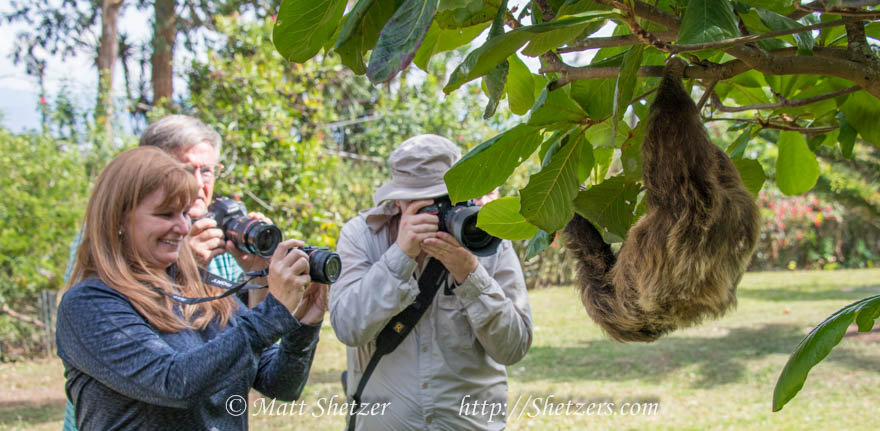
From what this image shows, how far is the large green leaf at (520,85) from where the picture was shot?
4.12ft

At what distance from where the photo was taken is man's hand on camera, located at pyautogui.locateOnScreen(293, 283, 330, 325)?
246cm

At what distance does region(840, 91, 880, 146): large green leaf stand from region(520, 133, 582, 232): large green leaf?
0.65 metres

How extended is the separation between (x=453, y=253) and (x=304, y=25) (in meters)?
1.74

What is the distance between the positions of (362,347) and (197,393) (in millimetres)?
900

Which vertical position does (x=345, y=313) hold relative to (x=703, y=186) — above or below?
below

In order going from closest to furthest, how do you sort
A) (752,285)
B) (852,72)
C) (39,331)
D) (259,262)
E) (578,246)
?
(852,72) < (578,246) < (259,262) < (39,331) < (752,285)

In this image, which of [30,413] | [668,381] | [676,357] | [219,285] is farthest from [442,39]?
[676,357]

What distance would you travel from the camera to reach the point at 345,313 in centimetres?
264

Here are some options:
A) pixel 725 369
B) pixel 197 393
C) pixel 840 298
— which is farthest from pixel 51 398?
pixel 840 298

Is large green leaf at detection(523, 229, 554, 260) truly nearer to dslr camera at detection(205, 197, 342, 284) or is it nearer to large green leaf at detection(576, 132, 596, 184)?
large green leaf at detection(576, 132, 596, 184)

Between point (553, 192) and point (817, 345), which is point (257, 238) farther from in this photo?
point (817, 345)

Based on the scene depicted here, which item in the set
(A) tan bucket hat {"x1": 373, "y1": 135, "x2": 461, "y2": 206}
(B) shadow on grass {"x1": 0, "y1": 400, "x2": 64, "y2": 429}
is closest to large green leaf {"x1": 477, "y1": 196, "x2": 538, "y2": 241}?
(A) tan bucket hat {"x1": 373, "y1": 135, "x2": 461, "y2": 206}

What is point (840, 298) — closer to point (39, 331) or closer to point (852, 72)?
point (852, 72)

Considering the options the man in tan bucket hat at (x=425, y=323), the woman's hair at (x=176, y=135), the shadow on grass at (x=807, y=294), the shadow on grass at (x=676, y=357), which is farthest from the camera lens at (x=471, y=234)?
the shadow on grass at (x=807, y=294)
